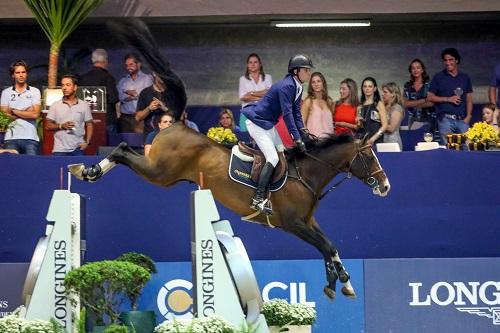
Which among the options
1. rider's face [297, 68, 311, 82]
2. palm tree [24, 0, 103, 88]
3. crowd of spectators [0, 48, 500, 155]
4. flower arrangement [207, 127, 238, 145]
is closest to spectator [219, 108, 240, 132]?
crowd of spectators [0, 48, 500, 155]

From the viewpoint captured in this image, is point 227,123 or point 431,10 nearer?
point 227,123

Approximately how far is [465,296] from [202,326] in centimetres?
464

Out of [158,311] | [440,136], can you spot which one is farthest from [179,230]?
[440,136]

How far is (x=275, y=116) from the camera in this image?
13297mm

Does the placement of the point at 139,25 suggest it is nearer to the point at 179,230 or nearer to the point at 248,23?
the point at 179,230

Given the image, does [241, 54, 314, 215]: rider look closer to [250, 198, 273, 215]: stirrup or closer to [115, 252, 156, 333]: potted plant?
[250, 198, 273, 215]: stirrup

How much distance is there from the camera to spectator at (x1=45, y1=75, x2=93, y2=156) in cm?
1538

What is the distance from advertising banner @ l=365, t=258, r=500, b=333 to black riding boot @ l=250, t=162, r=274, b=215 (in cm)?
201

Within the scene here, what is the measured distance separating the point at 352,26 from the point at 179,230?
6538 millimetres

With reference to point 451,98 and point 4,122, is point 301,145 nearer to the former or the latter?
point 4,122

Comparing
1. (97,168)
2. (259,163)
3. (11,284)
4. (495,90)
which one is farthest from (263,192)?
(495,90)

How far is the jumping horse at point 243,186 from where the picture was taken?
12.9 meters

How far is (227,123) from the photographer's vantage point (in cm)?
1631

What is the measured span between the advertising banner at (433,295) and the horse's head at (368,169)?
158cm
